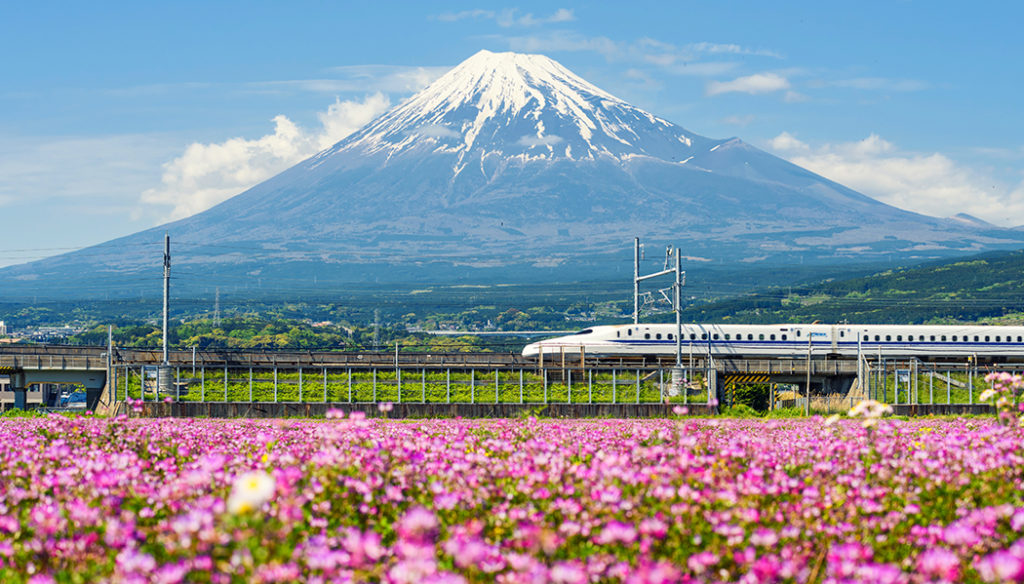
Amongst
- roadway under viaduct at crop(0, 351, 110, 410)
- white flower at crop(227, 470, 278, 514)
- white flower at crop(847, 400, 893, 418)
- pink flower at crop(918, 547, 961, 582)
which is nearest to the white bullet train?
roadway under viaduct at crop(0, 351, 110, 410)

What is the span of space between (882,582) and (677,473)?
2497 mm

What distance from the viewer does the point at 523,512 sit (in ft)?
26.7

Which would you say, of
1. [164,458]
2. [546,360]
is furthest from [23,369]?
[164,458]

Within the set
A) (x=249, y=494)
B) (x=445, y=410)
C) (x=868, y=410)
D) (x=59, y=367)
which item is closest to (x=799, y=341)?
(x=445, y=410)

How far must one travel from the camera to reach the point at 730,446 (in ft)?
33.7

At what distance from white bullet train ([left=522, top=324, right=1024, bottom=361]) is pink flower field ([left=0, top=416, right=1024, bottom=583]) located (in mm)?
53755

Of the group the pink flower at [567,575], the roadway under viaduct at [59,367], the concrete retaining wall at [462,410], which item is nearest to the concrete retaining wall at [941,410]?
the concrete retaining wall at [462,410]

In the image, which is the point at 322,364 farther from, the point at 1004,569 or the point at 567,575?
the point at 1004,569

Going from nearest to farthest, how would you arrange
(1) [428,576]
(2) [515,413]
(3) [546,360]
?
(1) [428,576] → (2) [515,413] → (3) [546,360]

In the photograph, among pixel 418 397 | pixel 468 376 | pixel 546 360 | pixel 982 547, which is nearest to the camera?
pixel 982 547

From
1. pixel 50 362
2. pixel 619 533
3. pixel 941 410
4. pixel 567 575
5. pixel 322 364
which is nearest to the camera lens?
pixel 567 575

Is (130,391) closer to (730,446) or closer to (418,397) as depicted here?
(418,397)

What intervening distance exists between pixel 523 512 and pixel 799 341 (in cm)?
6257

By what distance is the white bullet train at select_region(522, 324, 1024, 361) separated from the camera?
6519cm
